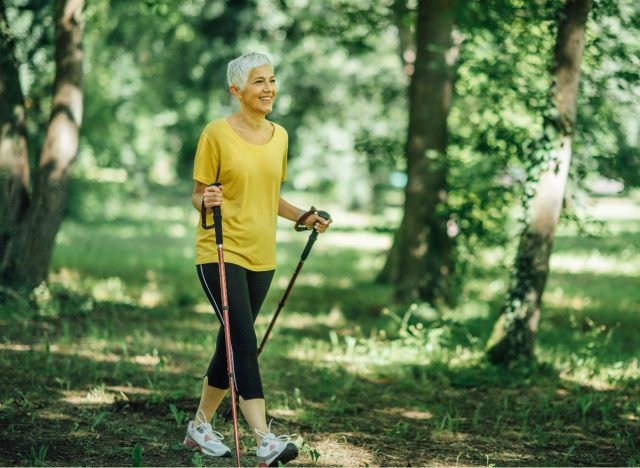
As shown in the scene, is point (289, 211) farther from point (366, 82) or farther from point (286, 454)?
point (366, 82)

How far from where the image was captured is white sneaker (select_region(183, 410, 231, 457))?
5.18 metres

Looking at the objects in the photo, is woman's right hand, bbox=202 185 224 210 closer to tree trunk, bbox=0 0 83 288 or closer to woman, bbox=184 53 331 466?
woman, bbox=184 53 331 466

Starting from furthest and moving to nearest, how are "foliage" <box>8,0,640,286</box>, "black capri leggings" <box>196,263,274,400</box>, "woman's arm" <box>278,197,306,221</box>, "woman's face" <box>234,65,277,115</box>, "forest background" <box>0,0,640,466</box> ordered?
"foliage" <box>8,0,640,286</box> → "forest background" <box>0,0,640,466</box> → "woman's arm" <box>278,197,306,221</box> → "woman's face" <box>234,65,277,115</box> → "black capri leggings" <box>196,263,274,400</box>

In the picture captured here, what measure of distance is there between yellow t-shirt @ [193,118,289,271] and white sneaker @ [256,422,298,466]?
0.95m

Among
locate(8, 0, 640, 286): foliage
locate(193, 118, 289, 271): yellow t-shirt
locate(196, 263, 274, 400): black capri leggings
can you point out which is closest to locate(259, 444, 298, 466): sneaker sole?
locate(196, 263, 274, 400): black capri leggings

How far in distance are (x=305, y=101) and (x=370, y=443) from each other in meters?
15.8

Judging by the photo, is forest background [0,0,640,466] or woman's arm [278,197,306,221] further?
forest background [0,0,640,466]

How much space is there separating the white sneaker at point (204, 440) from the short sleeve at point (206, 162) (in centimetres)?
138

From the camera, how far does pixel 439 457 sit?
18.1 feet

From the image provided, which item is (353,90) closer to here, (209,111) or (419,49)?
(419,49)

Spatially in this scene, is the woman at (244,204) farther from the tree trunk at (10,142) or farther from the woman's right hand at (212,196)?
the tree trunk at (10,142)

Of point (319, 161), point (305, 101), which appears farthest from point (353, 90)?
point (319, 161)

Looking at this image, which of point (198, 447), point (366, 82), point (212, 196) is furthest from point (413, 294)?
point (366, 82)

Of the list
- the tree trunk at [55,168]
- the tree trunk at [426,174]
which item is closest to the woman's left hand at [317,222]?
the tree trunk at [55,168]
